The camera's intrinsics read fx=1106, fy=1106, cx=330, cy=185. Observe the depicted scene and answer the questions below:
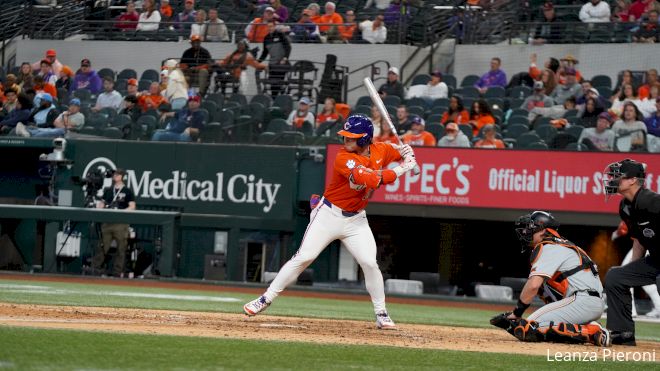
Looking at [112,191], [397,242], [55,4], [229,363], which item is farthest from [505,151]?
[55,4]

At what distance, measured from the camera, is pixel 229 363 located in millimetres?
6664

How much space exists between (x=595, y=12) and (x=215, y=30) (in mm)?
8020

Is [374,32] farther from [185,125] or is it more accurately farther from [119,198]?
[119,198]

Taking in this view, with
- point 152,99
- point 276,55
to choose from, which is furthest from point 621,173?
point 152,99

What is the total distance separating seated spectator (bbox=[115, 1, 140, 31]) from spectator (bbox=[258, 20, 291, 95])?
161 inches

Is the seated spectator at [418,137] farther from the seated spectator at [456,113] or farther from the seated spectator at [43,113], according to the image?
the seated spectator at [43,113]

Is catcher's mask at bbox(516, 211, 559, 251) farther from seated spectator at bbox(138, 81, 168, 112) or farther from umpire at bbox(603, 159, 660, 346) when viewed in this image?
seated spectator at bbox(138, 81, 168, 112)

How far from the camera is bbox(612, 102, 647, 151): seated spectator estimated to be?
667 inches

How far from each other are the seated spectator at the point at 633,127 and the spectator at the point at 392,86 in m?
4.53

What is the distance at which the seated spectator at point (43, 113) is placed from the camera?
67.9 feet

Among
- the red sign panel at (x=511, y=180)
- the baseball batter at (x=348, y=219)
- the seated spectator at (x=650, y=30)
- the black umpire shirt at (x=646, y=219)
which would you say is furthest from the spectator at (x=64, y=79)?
the black umpire shirt at (x=646, y=219)

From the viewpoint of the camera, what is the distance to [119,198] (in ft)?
62.0

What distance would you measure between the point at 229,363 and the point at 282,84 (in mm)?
14960

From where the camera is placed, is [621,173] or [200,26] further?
[200,26]
